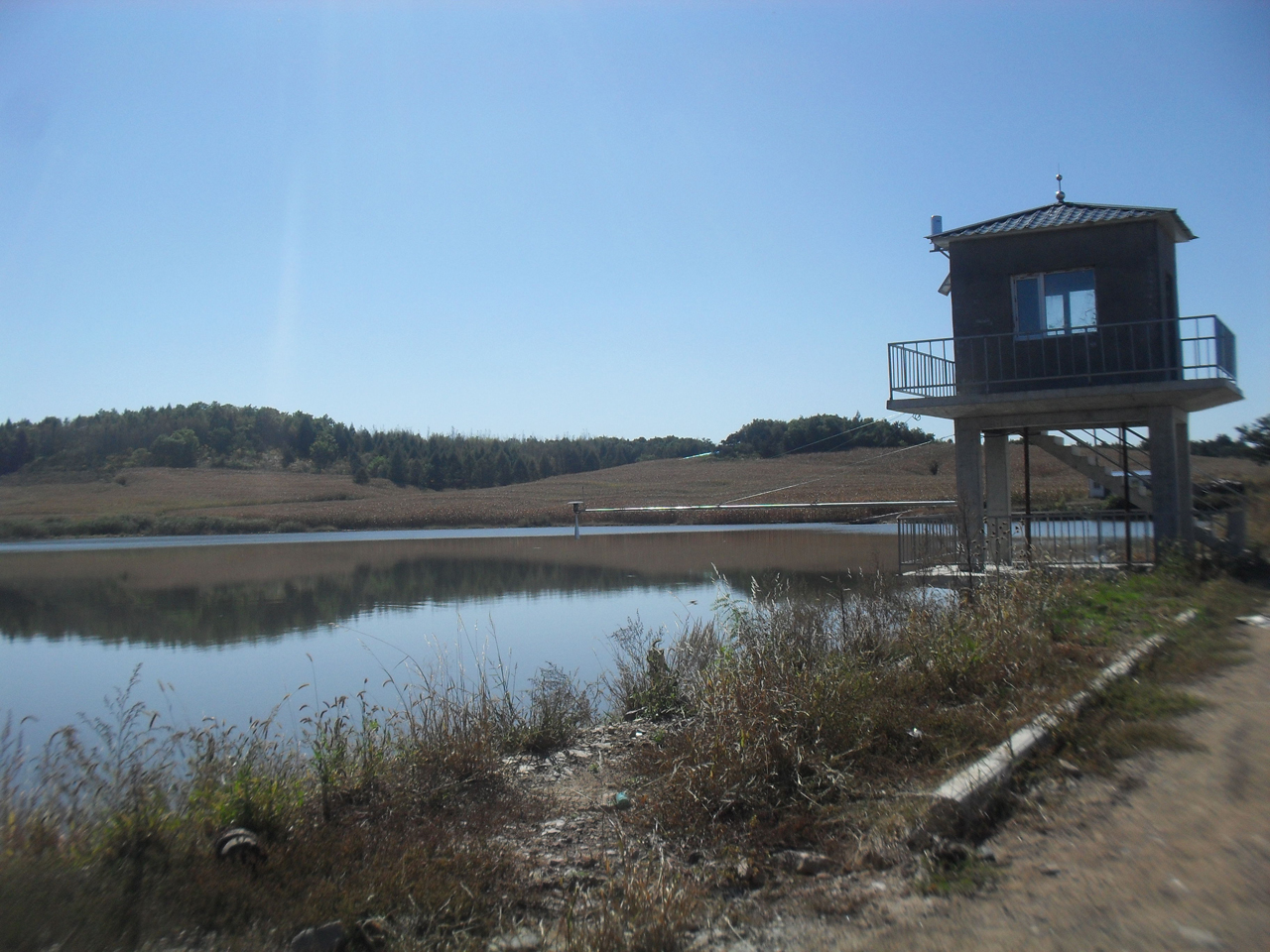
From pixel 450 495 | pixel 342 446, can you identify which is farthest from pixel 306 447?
pixel 450 495

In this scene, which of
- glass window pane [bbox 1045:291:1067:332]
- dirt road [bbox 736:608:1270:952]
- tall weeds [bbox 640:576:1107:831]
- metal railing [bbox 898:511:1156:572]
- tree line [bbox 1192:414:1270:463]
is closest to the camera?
dirt road [bbox 736:608:1270:952]

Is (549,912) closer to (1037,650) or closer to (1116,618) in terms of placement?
(1037,650)

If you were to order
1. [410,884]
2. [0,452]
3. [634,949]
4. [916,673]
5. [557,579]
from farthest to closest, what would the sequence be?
[0,452], [557,579], [916,673], [410,884], [634,949]

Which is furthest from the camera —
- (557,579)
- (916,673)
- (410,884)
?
(557,579)

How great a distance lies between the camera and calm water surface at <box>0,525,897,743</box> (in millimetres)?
10828

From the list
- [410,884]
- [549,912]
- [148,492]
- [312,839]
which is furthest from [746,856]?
[148,492]

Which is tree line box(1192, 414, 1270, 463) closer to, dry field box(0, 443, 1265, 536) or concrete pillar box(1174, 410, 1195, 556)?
dry field box(0, 443, 1265, 536)

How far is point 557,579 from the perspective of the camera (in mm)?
21266

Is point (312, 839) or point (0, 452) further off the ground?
point (0, 452)

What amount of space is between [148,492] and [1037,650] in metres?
59.5

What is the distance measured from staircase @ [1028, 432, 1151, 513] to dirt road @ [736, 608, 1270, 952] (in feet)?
39.0

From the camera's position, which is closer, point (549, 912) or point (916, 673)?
point (549, 912)

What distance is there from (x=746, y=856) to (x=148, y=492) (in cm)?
6029

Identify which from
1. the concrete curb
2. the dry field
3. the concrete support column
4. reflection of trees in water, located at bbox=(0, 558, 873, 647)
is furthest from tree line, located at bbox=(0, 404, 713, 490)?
the concrete curb
